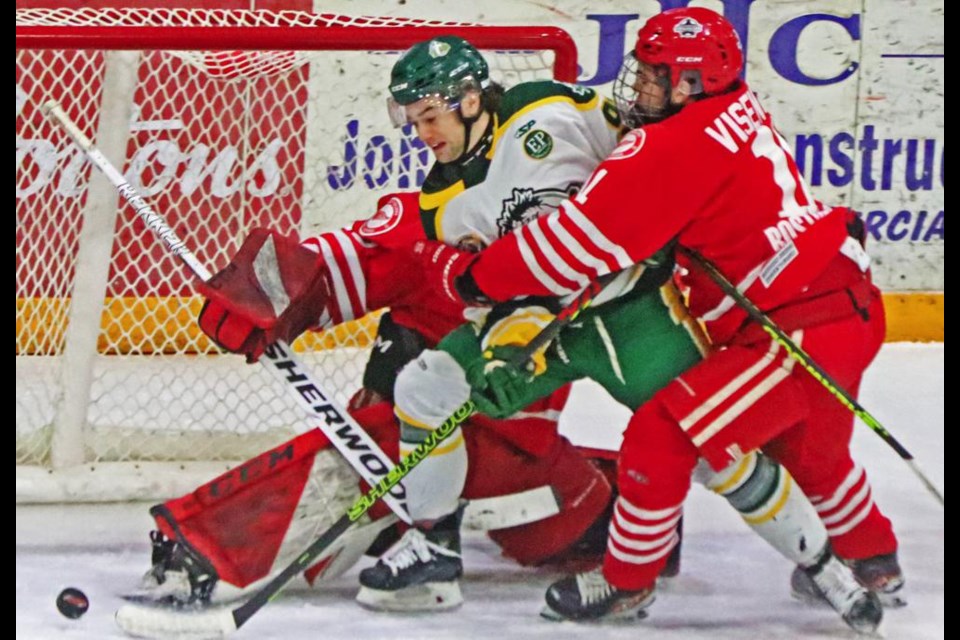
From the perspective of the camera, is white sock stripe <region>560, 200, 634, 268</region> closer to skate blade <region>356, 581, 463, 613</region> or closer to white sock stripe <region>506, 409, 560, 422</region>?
white sock stripe <region>506, 409, 560, 422</region>

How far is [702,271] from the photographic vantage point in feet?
9.05

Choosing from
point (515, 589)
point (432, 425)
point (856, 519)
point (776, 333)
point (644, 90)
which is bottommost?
point (515, 589)

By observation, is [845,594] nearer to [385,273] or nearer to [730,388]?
[730,388]

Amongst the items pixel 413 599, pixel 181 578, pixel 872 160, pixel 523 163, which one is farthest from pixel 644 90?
pixel 872 160

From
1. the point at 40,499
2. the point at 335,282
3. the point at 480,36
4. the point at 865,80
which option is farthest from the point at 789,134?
the point at 40,499

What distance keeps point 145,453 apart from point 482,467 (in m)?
0.91

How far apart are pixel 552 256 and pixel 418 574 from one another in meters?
0.65

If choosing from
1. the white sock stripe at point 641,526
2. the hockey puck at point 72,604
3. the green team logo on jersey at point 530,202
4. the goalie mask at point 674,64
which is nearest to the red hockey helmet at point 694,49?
the goalie mask at point 674,64

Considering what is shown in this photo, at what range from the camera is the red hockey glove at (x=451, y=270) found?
2725 millimetres

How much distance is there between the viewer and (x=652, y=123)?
271 cm

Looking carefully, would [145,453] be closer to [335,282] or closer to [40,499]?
[40,499]

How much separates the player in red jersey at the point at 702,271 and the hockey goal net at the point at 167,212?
0.64 meters

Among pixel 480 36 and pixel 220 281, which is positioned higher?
pixel 480 36

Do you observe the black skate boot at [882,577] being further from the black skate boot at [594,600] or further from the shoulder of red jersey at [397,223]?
Result: the shoulder of red jersey at [397,223]
